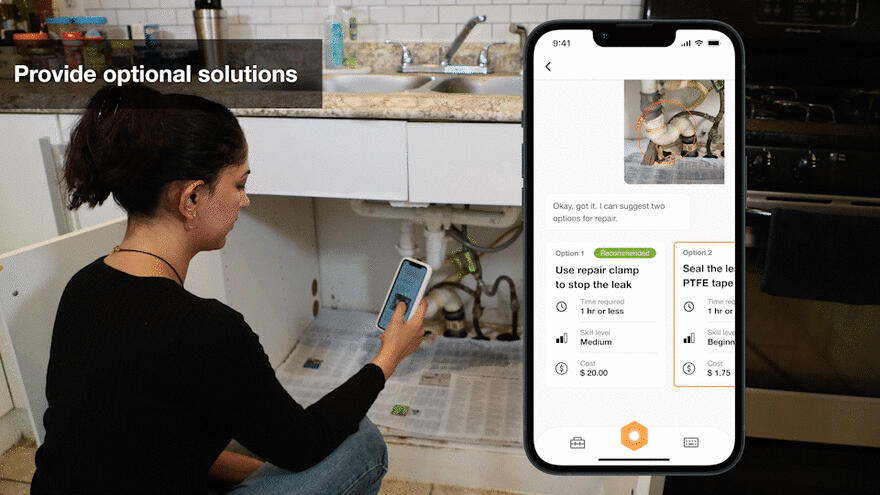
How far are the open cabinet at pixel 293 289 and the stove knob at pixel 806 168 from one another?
548 mm

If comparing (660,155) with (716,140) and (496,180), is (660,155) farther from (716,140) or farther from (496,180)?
(496,180)

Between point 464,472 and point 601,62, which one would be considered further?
point 464,472

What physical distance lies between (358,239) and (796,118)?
142 cm

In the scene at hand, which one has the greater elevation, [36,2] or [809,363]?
[36,2]

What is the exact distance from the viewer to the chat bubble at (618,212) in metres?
0.39

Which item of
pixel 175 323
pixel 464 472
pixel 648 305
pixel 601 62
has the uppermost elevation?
pixel 601 62

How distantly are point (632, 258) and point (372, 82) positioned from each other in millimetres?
1611

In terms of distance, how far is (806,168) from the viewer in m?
1.03

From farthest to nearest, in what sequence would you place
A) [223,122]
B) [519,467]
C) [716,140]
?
1. [519,467]
2. [223,122]
3. [716,140]

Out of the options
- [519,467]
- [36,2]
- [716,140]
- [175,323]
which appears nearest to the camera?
[716,140]

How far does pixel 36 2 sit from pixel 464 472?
6.29ft

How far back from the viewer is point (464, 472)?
1.49 m

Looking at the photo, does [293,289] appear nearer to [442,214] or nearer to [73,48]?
[442,214]

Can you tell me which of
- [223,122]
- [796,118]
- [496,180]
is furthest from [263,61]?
[796,118]
